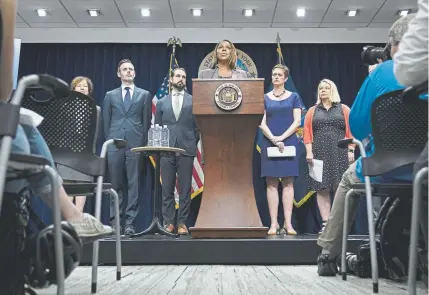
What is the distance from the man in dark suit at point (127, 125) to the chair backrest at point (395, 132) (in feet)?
8.88

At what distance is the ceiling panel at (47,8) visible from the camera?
17.6 ft

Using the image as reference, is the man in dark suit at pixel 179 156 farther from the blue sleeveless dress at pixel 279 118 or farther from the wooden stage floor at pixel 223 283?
the wooden stage floor at pixel 223 283

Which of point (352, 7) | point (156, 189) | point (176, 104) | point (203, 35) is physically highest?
point (352, 7)

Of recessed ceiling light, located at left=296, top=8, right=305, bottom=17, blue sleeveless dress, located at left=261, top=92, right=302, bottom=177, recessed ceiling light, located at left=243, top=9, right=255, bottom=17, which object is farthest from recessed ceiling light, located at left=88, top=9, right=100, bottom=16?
blue sleeveless dress, located at left=261, top=92, right=302, bottom=177

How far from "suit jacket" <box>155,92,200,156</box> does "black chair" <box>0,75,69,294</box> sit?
106 inches

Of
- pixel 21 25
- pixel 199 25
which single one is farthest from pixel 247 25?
pixel 21 25

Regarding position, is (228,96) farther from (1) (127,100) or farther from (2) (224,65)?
(1) (127,100)

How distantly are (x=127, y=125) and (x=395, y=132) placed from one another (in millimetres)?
2879

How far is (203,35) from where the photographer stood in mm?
6094

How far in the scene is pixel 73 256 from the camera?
1.21 m

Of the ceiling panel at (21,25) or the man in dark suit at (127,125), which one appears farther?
the ceiling panel at (21,25)

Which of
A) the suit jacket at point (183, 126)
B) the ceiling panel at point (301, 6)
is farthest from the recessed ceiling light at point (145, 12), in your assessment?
the suit jacket at point (183, 126)

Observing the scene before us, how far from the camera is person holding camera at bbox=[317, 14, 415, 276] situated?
5.40ft

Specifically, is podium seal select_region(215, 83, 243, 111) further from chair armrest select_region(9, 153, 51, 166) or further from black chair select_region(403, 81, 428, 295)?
chair armrest select_region(9, 153, 51, 166)
